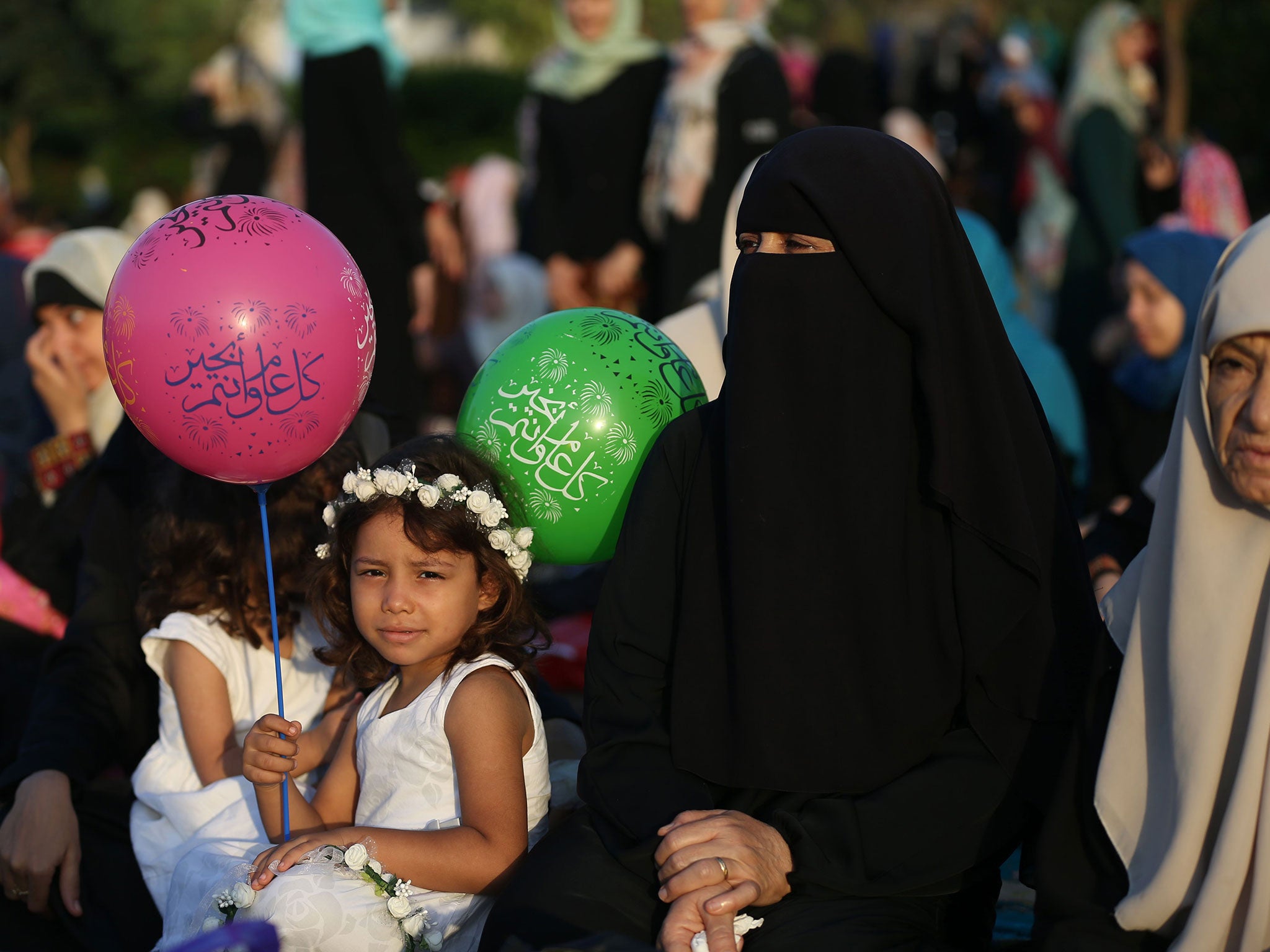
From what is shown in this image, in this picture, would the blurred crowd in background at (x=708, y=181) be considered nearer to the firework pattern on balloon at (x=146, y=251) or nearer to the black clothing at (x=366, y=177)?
the black clothing at (x=366, y=177)

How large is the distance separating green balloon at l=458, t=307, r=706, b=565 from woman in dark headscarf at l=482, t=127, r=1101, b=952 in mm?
521

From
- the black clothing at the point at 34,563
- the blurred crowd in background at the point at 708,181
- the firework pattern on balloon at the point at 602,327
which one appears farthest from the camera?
the blurred crowd in background at the point at 708,181

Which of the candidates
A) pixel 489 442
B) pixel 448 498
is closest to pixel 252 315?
pixel 448 498

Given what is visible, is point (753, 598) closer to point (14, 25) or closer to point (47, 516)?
point (47, 516)

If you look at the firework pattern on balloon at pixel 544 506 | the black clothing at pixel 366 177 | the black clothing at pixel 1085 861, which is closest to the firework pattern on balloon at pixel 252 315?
the firework pattern on balloon at pixel 544 506

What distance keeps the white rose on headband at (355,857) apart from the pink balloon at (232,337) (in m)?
0.80

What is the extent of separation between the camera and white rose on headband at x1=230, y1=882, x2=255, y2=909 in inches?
96.8

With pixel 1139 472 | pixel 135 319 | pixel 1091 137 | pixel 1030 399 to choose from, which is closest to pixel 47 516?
pixel 135 319

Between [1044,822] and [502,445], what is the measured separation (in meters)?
1.44

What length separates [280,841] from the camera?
2.78 metres

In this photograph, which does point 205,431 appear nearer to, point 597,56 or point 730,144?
point 730,144

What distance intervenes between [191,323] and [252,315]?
0.38 feet

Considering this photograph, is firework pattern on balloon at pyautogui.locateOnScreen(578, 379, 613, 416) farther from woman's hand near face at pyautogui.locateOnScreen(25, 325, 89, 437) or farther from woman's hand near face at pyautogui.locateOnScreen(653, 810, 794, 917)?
woman's hand near face at pyautogui.locateOnScreen(25, 325, 89, 437)

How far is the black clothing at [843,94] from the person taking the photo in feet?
30.3
